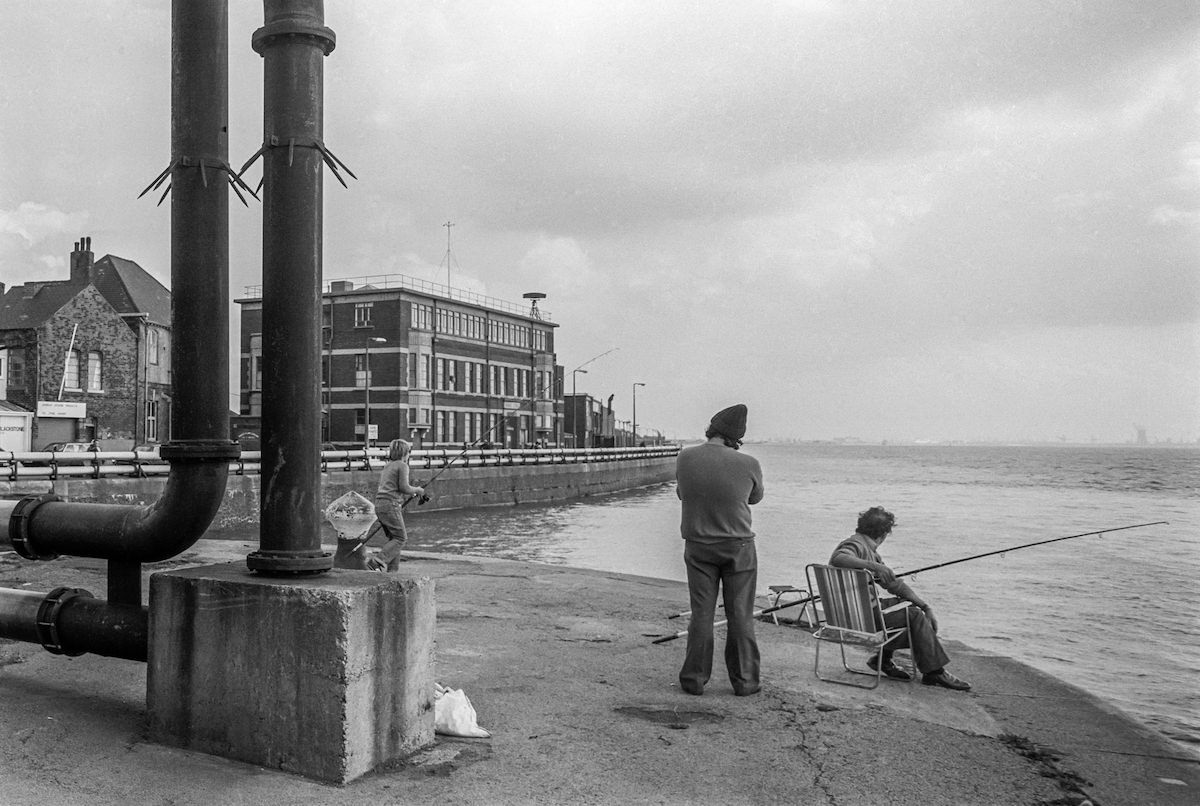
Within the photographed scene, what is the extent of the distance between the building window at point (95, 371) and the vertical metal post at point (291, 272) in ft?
147

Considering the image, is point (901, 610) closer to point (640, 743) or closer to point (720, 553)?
point (720, 553)

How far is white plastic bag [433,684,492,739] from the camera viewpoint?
16.5ft

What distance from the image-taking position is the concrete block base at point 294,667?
4211 mm

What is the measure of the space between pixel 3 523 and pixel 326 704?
94.6 inches

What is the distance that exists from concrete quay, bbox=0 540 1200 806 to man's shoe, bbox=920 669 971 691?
0.15 meters

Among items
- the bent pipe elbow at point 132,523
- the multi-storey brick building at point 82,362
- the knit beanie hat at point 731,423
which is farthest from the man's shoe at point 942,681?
the multi-storey brick building at point 82,362

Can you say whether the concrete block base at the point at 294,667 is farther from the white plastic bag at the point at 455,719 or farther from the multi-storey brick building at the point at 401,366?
the multi-storey brick building at the point at 401,366

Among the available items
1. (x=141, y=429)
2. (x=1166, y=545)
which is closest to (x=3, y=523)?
(x=1166, y=545)

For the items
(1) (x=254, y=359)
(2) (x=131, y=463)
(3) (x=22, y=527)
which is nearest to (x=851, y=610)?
(3) (x=22, y=527)

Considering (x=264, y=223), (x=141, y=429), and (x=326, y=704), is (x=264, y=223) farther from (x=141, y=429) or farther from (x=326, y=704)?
(x=141, y=429)

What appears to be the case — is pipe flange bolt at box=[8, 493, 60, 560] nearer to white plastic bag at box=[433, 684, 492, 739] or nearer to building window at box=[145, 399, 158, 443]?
white plastic bag at box=[433, 684, 492, 739]

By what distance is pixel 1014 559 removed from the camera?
2405 cm

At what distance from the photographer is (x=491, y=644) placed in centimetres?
754

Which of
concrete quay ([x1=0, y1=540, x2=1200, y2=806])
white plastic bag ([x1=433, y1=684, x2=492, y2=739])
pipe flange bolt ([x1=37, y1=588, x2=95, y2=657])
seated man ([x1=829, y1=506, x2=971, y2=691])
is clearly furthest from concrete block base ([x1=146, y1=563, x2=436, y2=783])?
seated man ([x1=829, y1=506, x2=971, y2=691])
